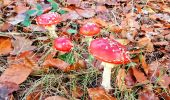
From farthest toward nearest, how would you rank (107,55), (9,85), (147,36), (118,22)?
(118,22)
(147,36)
(9,85)
(107,55)

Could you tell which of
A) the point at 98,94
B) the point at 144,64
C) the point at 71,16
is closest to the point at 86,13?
the point at 71,16

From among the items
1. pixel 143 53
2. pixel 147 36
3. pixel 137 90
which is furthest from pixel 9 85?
pixel 147 36

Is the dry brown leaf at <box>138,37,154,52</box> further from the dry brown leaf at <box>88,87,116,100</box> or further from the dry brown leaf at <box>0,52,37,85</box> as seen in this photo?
the dry brown leaf at <box>0,52,37,85</box>

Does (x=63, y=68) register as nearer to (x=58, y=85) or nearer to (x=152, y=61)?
(x=58, y=85)

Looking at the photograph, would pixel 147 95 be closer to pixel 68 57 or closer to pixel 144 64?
pixel 144 64

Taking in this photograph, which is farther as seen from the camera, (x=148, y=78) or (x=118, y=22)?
(x=118, y=22)

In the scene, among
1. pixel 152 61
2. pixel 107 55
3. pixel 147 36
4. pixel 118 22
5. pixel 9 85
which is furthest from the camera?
pixel 118 22
